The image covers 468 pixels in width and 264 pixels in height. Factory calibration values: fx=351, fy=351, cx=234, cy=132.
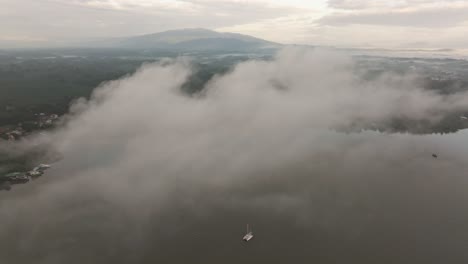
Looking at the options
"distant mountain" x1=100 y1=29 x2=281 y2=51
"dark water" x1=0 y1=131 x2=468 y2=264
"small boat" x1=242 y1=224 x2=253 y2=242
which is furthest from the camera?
"distant mountain" x1=100 y1=29 x2=281 y2=51

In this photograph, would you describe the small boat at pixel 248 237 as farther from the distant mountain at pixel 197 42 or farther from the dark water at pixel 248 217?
the distant mountain at pixel 197 42

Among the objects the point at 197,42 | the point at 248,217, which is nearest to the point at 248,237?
the point at 248,217

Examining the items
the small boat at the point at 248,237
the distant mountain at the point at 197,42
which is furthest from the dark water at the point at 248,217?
the distant mountain at the point at 197,42

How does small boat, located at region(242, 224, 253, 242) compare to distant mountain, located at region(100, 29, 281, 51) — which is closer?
small boat, located at region(242, 224, 253, 242)

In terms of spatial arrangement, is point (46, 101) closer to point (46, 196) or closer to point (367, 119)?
point (46, 196)

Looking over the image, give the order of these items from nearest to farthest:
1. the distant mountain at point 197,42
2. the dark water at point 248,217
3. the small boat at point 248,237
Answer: the dark water at point 248,217
the small boat at point 248,237
the distant mountain at point 197,42

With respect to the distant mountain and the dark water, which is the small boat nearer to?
the dark water

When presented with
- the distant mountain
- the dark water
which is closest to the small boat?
the dark water

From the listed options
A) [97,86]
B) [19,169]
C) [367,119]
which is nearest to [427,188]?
[367,119]

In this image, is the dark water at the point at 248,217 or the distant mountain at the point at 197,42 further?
the distant mountain at the point at 197,42
